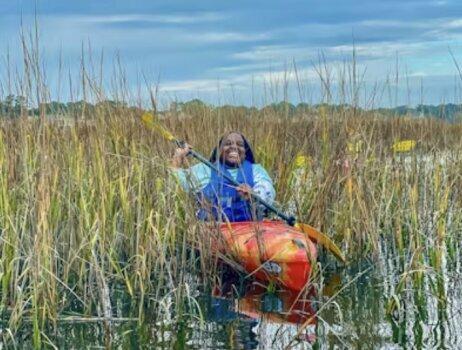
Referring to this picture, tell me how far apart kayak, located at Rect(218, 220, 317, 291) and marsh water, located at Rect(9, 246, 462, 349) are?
0.14 metres

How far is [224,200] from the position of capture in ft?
21.8

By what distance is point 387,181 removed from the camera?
7.07m

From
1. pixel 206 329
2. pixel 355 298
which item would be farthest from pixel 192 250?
pixel 355 298

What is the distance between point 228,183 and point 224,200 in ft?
0.63

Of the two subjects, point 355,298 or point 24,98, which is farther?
point 355,298

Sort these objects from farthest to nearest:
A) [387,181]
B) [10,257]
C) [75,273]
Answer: [387,181] < [75,273] < [10,257]

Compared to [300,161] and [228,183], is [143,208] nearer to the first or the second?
[228,183]

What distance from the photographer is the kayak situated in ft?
18.8

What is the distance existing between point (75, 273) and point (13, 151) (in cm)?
102

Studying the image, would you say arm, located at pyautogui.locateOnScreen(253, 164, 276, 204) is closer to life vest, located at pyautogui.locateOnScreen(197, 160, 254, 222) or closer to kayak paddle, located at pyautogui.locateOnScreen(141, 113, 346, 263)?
life vest, located at pyautogui.locateOnScreen(197, 160, 254, 222)

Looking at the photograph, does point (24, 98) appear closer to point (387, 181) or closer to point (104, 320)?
point (104, 320)

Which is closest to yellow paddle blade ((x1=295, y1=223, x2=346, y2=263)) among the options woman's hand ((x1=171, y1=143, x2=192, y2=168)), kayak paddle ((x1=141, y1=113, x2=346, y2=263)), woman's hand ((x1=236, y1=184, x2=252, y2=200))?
kayak paddle ((x1=141, y1=113, x2=346, y2=263))

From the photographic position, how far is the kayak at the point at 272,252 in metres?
5.72

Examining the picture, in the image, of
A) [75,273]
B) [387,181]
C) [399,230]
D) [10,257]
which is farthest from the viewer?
[387,181]
